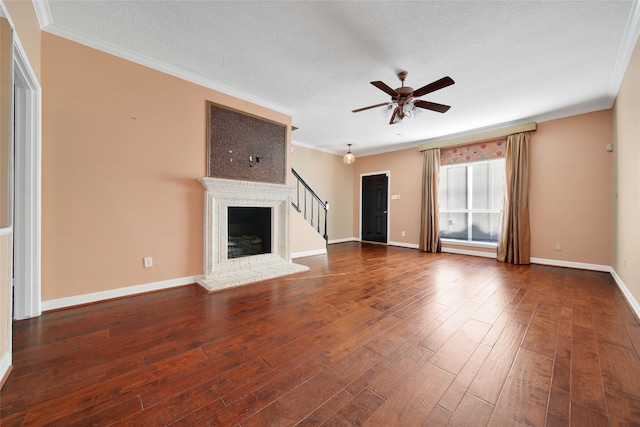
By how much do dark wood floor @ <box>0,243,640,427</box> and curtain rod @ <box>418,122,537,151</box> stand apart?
10.2 ft

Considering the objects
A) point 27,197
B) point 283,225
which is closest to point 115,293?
point 27,197

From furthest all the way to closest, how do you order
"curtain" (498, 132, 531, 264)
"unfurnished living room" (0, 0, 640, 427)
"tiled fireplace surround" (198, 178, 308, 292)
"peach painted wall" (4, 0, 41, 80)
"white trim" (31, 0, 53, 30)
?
1. "curtain" (498, 132, 531, 264)
2. "tiled fireplace surround" (198, 178, 308, 292)
3. "white trim" (31, 0, 53, 30)
4. "peach painted wall" (4, 0, 41, 80)
5. "unfurnished living room" (0, 0, 640, 427)

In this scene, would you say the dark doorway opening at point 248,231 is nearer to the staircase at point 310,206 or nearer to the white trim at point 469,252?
the staircase at point 310,206

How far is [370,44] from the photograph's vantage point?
8.29 ft

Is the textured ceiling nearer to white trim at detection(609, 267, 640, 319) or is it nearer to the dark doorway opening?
the dark doorway opening

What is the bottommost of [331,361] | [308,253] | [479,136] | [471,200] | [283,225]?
[331,361]

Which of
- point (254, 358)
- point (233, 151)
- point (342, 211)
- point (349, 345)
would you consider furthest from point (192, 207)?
point (342, 211)

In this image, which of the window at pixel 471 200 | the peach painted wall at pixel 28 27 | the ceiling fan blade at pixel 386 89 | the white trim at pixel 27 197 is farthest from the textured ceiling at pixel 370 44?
the window at pixel 471 200

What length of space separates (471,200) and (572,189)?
163 centimetres

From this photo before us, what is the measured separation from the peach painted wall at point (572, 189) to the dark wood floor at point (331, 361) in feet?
5.82

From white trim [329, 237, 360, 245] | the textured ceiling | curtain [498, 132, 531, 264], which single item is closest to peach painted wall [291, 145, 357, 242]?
white trim [329, 237, 360, 245]

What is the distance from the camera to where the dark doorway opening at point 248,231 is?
3.90 m

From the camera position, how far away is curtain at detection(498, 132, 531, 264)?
4.50 meters

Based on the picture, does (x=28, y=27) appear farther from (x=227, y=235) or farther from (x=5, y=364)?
(x=227, y=235)
